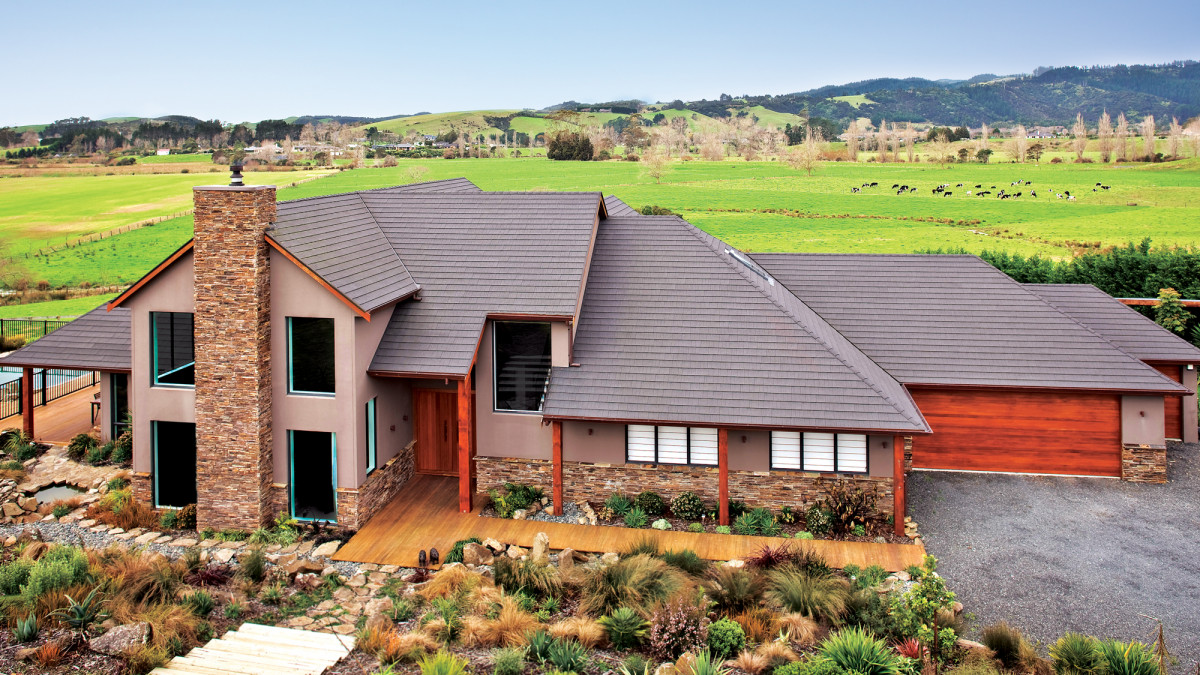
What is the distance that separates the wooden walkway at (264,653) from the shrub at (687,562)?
5.12 metres

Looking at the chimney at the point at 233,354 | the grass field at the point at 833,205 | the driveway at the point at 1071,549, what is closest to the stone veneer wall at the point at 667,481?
the driveway at the point at 1071,549

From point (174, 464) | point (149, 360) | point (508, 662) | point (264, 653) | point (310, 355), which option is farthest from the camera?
point (174, 464)

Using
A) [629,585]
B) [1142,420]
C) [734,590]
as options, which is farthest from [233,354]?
[1142,420]

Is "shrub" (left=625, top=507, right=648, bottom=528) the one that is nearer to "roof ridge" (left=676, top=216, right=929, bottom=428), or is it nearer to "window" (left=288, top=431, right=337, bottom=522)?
"roof ridge" (left=676, top=216, right=929, bottom=428)

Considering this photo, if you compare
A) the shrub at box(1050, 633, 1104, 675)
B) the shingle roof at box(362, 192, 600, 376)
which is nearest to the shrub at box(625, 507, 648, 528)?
the shingle roof at box(362, 192, 600, 376)

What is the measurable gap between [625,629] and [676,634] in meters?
0.75

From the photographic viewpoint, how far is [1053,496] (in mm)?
17547

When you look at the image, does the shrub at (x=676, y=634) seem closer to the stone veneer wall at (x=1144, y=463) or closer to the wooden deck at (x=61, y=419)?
the stone veneer wall at (x=1144, y=463)

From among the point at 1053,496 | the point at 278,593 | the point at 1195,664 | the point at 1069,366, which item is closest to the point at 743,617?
the point at 1195,664

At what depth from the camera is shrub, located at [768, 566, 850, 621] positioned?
12.3m

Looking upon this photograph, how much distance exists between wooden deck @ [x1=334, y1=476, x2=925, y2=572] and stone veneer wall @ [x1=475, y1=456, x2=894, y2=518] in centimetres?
96

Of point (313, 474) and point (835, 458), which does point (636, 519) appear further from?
point (313, 474)

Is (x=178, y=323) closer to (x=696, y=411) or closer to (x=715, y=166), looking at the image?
(x=696, y=411)

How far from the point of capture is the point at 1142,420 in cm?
1825
